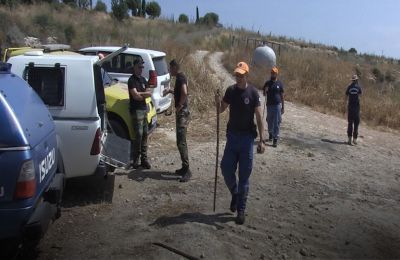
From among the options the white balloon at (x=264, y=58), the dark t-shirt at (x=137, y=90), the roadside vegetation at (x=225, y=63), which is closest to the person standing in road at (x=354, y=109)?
the roadside vegetation at (x=225, y=63)

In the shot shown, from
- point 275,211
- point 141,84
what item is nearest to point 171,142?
point 141,84

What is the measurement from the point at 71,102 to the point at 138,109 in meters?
2.14

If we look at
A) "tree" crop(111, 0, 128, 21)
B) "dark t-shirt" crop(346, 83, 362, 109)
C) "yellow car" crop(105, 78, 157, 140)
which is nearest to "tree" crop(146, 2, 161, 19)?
"tree" crop(111, 0, 128, 21)

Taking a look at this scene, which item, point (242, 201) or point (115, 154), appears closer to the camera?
point (242, 201)

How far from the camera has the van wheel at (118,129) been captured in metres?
8.55

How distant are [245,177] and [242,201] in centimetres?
29

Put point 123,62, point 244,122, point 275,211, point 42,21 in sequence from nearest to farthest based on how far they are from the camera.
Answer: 1. point 244,122
2. point 275,211
3. point 123,62
4. point 42,21

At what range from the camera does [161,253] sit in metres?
5.12

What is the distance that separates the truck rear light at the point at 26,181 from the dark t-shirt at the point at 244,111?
2.72 m

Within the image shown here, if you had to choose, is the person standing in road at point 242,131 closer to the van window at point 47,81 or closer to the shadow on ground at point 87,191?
the shadow on ground at point 87,191

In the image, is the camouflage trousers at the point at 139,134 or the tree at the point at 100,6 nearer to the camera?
the camouflage trousers at the point at 139,134

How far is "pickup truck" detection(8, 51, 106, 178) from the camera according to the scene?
6.06 metres

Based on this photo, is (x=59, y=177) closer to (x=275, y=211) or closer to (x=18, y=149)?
(x=18, y=149)

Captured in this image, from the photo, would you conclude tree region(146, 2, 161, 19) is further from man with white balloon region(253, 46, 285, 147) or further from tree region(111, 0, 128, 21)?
man with white balloon region(253, 46, 285, 147)
